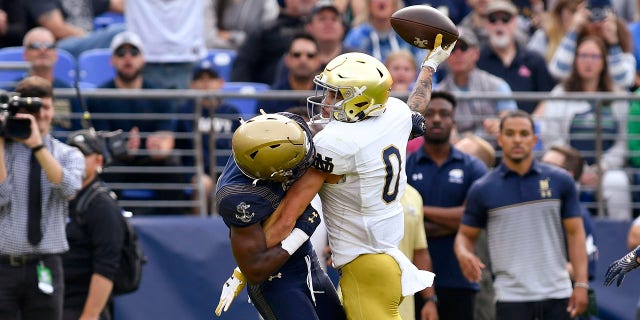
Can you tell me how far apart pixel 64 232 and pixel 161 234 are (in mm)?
2040

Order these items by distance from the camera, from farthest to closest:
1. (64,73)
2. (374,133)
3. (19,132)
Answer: (64,73) < (19,132) < (374,133)

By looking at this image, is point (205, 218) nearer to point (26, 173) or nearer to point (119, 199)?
point (119, 199)

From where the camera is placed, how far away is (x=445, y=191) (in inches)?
369

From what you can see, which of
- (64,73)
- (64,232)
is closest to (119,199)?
(64,73)

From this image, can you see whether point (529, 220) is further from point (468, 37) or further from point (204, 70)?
point (204, 70)

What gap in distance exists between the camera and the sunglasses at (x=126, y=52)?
11156 millimetres

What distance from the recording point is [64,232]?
8.60 metres

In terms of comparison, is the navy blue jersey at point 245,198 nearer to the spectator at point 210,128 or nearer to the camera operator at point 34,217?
the camera operator at point 34,217

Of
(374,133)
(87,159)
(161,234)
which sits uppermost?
(374,133)

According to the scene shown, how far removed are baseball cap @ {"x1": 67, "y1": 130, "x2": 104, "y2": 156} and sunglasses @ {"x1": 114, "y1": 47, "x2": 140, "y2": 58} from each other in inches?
80.7

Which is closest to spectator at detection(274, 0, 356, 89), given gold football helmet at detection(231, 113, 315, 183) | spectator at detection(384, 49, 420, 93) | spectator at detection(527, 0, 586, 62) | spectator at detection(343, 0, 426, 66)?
spectator at detection(343, 0, 426, 66)

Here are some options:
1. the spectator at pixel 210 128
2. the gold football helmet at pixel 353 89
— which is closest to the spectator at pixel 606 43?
the spectator at pixel 210 128

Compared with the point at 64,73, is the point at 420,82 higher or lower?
higher

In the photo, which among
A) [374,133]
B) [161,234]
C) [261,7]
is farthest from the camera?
[261,7]
